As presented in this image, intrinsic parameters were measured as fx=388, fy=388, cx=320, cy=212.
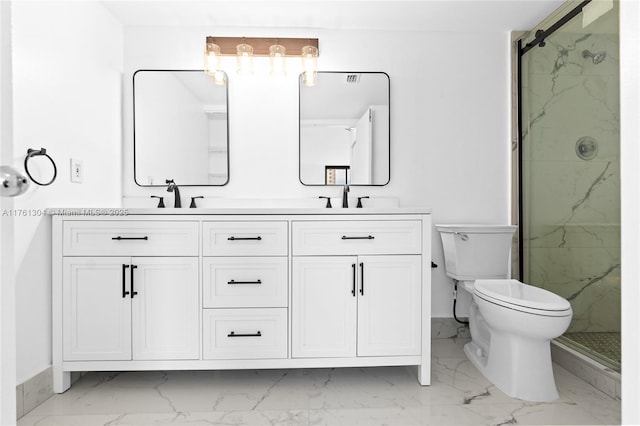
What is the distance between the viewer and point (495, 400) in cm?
172

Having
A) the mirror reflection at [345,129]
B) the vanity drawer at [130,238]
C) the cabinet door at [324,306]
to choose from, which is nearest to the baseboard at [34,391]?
the vanity drawer at [130,238]

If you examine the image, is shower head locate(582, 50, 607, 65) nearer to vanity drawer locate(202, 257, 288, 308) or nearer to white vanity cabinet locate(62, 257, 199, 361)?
vanity drawer locate(202, 257, 288, 308)

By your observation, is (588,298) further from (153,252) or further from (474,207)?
(153,252)

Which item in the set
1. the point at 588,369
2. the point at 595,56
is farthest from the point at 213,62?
the point at 588,369

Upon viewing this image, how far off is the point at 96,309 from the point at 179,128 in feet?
3.90

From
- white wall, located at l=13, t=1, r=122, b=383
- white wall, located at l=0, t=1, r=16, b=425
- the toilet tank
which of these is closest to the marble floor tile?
white wall, located at l=13, t=1, r=122, b=383

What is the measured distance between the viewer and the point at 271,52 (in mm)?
2416

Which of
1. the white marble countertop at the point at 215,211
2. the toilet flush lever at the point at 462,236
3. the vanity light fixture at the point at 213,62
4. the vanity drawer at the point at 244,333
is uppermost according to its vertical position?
the vanity light fixture at the point at 213,62

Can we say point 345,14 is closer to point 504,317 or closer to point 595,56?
point 595,56

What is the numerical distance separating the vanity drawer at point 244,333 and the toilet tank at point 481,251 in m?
1.12

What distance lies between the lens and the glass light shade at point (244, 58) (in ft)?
7.82

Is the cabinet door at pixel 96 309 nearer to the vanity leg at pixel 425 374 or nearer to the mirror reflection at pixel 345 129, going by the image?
the mirror reflection at pixel 345 129

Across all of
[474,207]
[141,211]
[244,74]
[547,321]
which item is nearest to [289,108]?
[244,74]
